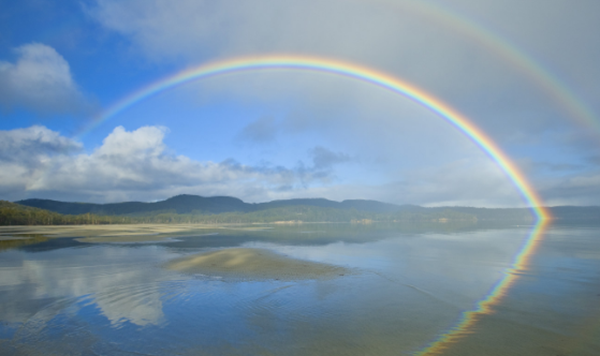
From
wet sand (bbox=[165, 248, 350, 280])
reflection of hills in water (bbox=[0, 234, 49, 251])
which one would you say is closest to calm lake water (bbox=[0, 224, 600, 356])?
wet sand (bbox=[165, 248, 350, 280])

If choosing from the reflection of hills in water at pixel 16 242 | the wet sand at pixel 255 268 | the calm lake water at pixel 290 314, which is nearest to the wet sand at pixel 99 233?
the reflection of hills in water at pixel 16 242

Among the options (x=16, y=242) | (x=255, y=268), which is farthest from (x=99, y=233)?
(x=255, y=268)

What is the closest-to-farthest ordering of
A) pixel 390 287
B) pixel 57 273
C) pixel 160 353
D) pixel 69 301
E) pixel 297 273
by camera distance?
pixel 160 353
pixel 69 301
pixel 390 287
pixel 57 273
pixel 297 273

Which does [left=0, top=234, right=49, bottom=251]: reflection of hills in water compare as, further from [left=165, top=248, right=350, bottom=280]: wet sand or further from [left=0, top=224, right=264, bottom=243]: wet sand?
[left=165, top=248, right=350, bottom=280]: wet sand

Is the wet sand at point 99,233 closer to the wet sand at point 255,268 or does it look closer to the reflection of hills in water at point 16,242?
the reflection of hills in water at point 16,242

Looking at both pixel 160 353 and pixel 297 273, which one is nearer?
pixel 160 353

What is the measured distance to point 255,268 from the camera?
26.4m

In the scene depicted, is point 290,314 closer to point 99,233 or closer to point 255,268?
point 255,268

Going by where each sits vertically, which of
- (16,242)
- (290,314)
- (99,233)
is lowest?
(290,314)

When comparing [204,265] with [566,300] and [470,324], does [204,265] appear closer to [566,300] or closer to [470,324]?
[470,324]

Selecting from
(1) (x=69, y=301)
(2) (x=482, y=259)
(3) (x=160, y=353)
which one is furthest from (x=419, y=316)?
(2) (x=482, y=259)

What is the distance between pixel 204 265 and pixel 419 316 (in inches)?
757

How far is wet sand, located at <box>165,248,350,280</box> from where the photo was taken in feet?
77.7

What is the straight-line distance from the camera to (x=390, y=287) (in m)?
20.8
